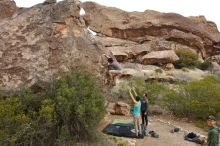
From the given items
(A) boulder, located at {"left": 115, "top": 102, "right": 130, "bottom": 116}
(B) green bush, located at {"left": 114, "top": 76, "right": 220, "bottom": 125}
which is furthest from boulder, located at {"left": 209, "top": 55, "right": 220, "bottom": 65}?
(A) boulder, located at {"left": 115, "top": 102, "right": 130, "bottom": 116}

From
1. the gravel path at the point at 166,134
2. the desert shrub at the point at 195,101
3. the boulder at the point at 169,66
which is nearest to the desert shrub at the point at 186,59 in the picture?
the boulder at the point at 169,66

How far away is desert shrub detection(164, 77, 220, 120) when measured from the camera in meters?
17.6

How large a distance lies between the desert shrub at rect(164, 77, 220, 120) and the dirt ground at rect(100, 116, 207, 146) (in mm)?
821

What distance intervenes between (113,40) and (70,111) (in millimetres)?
34794

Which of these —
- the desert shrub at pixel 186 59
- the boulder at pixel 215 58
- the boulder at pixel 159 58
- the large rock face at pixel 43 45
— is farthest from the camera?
the boulder at pixel 215 58

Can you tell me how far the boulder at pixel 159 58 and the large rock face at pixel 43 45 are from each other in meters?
24.8

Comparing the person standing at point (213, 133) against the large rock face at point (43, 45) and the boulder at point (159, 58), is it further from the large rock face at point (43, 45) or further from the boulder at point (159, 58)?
the boulder at point (159, 58)

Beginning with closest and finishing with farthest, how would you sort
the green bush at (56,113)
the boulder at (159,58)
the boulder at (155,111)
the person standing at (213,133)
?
the person standing at (213,133)
the green bush at (56,113)
the boulder at (155,111)
the boulder at (159,58)

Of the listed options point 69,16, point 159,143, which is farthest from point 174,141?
point 69,16

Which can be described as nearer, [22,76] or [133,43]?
[22,76]

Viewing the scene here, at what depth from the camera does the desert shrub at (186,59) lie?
38.2m

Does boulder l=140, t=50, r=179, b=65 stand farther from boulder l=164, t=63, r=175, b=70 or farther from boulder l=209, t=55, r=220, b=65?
boulder l=209, t=55, r=220, b=65

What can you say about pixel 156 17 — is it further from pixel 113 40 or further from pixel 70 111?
pixel 70 111

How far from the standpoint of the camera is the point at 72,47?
40.3 ft
